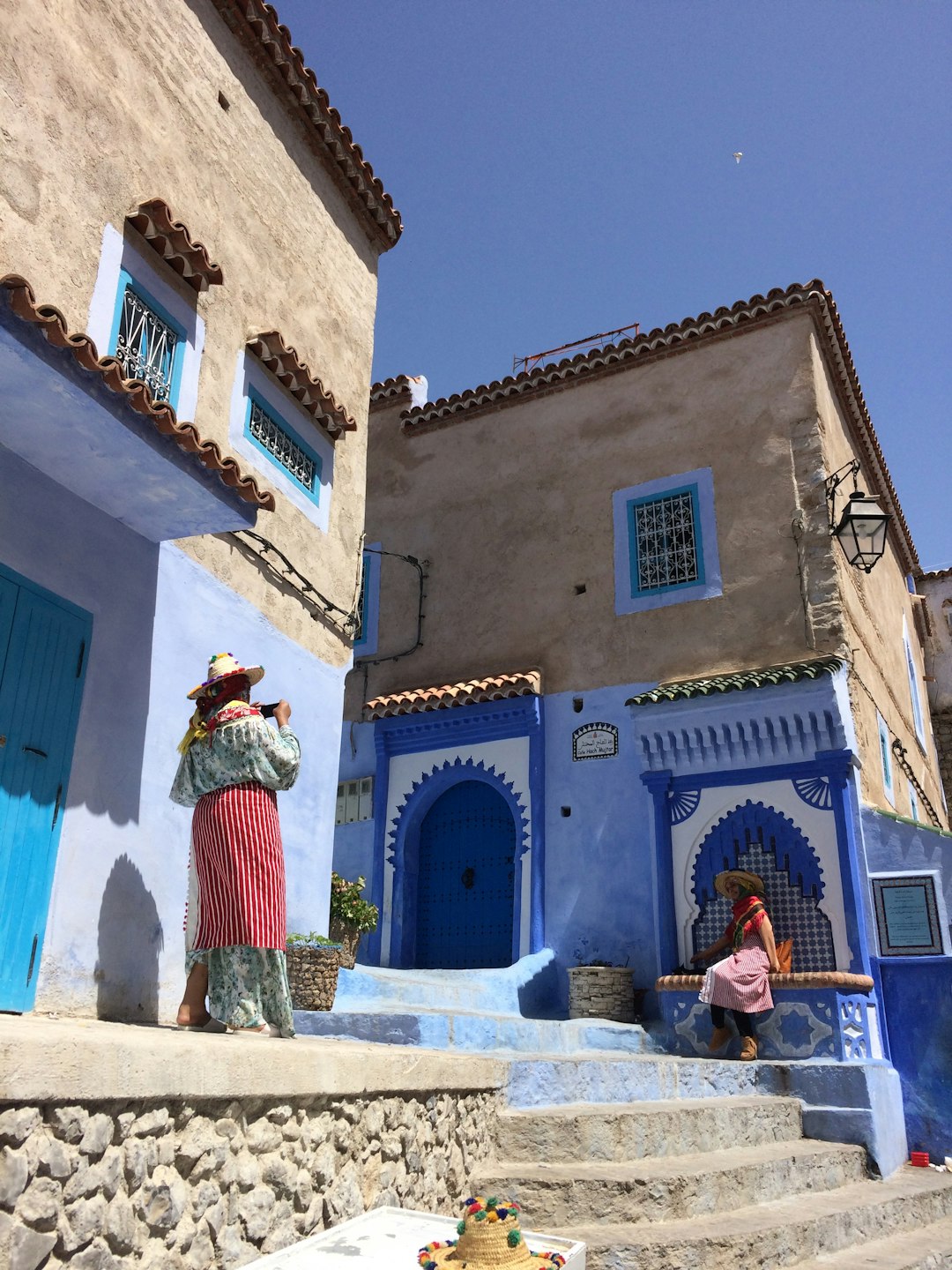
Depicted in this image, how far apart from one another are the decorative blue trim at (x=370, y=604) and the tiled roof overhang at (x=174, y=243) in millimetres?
6758

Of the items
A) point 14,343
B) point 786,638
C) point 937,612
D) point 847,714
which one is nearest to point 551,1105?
point 14,343

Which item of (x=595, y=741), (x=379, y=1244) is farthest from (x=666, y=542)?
(x=379, y=1244)

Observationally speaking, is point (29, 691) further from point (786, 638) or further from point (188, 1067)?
point (786, 638)

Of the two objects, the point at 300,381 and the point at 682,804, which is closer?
the point at 300,381

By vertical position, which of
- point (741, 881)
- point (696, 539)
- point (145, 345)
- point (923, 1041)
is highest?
point (696, 539)

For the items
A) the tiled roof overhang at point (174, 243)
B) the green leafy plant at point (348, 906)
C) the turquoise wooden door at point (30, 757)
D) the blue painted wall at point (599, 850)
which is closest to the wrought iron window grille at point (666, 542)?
the blue painted wall at point (599, 850)

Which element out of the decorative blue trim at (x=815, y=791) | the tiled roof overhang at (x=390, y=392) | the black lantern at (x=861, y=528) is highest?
the tiled roof overhang at (x=390, y=392)

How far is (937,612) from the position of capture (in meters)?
19.9

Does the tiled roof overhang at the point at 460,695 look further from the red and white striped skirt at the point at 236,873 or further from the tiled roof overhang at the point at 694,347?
the red and white striped skirt at the point at 236,873

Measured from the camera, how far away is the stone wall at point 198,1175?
8.54ft

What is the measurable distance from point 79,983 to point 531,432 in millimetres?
9851

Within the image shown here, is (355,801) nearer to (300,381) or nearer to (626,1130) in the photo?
(300,381)

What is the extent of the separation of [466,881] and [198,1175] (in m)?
8.91

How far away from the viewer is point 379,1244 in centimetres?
326
